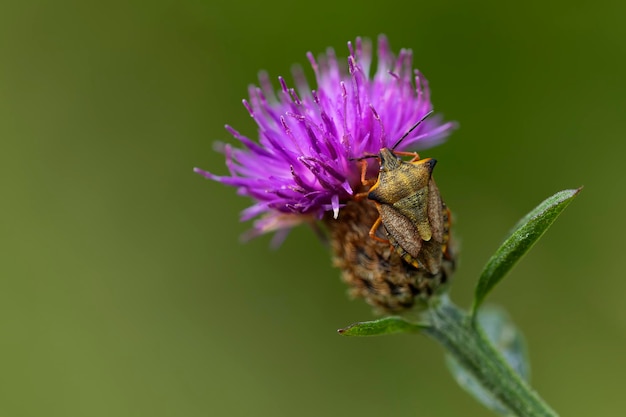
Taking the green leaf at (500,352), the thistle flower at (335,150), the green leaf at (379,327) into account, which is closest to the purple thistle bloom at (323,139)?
the thistle flower at (335,150)

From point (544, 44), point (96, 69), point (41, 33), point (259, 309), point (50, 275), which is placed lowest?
point (259, 309)

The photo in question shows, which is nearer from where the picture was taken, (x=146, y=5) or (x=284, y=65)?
(x=284, y=65)

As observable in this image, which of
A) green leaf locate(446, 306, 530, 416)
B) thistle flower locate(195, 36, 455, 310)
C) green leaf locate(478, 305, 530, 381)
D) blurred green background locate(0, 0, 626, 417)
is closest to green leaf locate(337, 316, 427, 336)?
thistle flower locate(195, 36, 455, 310)

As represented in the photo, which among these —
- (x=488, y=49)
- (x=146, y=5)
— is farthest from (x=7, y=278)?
(x=488, y=49)

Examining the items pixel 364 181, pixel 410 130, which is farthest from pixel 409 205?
pixel 410 130

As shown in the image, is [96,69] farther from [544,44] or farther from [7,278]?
[544,44]

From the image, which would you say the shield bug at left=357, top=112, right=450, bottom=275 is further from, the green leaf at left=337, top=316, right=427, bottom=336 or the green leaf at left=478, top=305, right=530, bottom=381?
the green leaf at left=478, top=305, right=530, bottom=381
